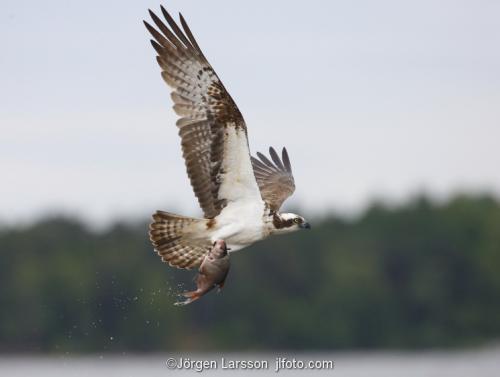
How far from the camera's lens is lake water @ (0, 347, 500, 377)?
44969 millimetres

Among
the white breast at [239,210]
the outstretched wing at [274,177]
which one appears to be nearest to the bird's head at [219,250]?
the white breast at [239,210]

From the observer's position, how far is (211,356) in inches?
2074

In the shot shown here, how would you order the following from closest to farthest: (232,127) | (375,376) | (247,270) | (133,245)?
(232,127)
(375,376)
(133,245)
(247,270)

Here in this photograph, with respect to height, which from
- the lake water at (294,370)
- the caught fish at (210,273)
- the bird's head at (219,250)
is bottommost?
the lake water at (294,370)

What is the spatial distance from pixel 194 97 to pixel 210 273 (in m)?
1.95

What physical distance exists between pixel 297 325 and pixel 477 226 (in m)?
14.7

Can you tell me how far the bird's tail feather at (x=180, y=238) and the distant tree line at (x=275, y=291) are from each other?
32.9 meters

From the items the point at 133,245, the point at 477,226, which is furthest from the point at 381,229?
the point at 133,245

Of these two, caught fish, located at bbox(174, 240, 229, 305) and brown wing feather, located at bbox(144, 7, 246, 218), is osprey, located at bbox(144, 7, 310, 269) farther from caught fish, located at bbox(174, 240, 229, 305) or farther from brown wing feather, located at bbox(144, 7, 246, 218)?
caught fish, located at bbox(174, 240, 229, 305)

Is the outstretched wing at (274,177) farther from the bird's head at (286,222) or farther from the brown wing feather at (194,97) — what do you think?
the brown wing feather at (194,97)

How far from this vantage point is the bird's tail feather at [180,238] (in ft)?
51.8

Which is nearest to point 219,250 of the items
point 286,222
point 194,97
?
point 286,222

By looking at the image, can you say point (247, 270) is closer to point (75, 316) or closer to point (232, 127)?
point (75, 316)

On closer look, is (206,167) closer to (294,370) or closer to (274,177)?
(274,177)
